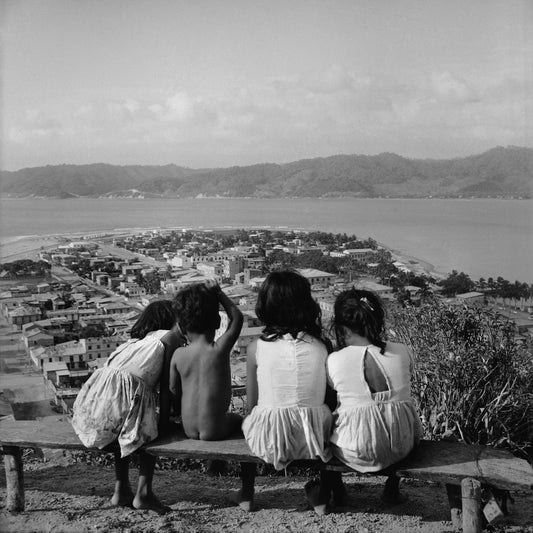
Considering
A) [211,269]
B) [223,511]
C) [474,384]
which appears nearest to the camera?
[223,511]

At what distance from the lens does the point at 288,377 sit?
1638 millimetres

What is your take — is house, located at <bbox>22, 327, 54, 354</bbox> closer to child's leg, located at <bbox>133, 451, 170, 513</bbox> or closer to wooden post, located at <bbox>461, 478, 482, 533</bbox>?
child's leg, located at <bbox>133, 451, 170, 513</bbox>

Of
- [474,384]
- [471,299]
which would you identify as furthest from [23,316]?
[474,384]

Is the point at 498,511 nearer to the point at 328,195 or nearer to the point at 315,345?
the point at 315,345

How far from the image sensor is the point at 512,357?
2.96 metres

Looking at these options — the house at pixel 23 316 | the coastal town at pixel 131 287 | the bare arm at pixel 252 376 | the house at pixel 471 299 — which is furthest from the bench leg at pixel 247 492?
the house at pixel 23 316

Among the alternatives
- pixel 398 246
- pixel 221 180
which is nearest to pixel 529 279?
pixel 398 246

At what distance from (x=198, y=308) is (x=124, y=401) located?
1.10 feet

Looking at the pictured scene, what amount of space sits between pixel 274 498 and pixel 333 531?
0.30 metres

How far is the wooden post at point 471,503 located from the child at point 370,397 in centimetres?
17

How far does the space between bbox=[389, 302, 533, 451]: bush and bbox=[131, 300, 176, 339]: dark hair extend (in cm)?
127

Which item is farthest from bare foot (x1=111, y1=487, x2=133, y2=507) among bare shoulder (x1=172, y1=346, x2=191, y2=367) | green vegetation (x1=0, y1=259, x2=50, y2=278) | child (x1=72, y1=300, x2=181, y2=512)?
green vegetation (x1=0, y1=259, x2=50, y2=278)

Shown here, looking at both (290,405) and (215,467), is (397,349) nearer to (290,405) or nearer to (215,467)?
(290,405)

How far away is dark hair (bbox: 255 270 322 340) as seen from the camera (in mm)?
1646
